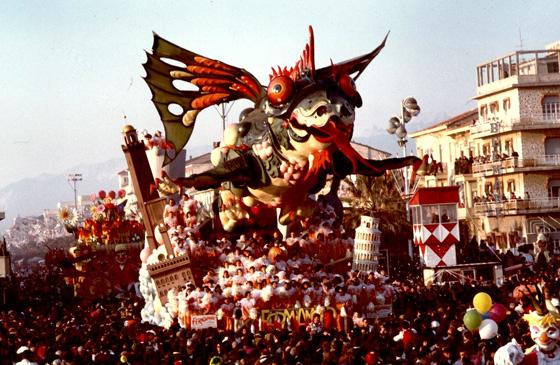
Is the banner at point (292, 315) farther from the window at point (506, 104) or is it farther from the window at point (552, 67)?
the window at point (552, 67)

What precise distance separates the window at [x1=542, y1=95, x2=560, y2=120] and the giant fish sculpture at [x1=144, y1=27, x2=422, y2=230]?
29501mm

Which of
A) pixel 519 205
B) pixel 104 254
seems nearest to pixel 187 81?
pixel 104 254

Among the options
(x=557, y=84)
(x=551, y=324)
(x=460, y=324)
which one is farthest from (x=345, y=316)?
(x=557, y=84)

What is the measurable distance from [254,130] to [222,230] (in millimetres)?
3018

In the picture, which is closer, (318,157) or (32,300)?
(318,157)

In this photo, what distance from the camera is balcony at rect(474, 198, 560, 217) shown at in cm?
5859

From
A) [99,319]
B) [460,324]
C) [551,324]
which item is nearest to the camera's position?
[551,324]

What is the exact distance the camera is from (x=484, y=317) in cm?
1809

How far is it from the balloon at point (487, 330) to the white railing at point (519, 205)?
4187 centimetres

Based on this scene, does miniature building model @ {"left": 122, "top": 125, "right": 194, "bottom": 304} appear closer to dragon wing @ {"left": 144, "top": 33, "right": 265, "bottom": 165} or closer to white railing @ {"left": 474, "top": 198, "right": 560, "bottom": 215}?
dragon wing @ {"left": 144, "top": 33, "right": 265, "bottom": 165}

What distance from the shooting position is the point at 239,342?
21172mm

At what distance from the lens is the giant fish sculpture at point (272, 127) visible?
95.2ft

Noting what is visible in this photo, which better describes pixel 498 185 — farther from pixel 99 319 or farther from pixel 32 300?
pixel 99 319

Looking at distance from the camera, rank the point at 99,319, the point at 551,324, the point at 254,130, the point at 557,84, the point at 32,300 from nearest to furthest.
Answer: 1. the point at 551,324
2. the point at 254,130
3. the point at 99,319
4. the point at 32,300
5. the point at 557,84
